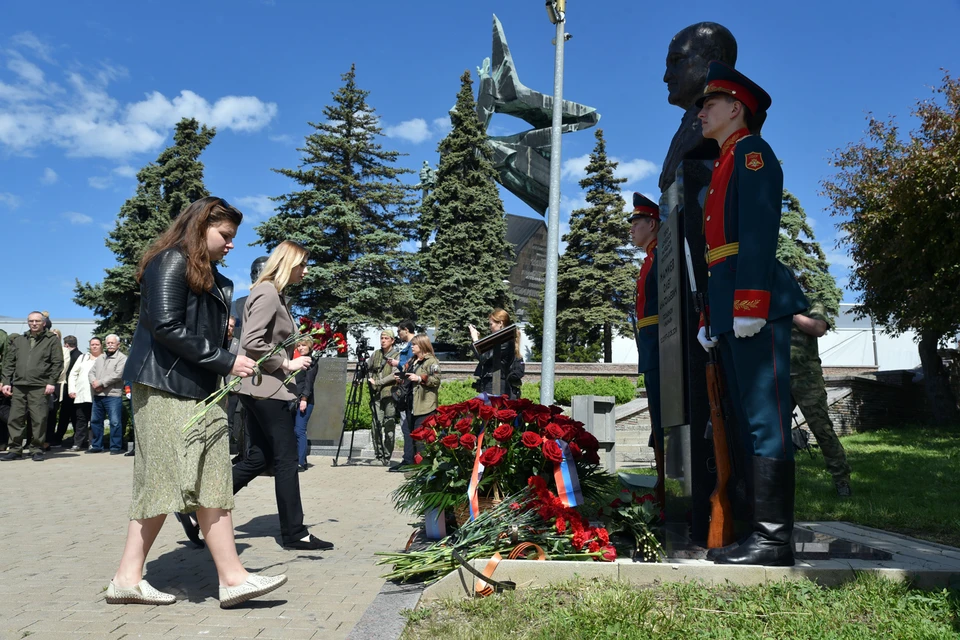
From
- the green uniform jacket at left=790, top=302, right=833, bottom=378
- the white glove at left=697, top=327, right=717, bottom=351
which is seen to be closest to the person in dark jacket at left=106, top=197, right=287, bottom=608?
the white glove at left=697, top=327, right=717, bottom=351

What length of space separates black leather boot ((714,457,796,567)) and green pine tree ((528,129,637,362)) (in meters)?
31.0

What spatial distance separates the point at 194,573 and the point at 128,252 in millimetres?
32916

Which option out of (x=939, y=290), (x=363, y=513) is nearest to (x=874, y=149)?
(x=939, y=290)

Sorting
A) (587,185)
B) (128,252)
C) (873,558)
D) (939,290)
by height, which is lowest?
(873,558)

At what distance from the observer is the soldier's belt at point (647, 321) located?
5.16m

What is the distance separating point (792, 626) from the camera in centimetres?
289

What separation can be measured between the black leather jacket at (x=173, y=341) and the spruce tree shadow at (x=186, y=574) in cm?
108

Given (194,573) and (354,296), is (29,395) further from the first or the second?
(354,296)

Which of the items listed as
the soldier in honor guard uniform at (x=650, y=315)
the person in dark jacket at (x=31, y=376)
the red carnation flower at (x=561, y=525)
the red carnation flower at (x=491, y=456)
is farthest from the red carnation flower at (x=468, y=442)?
the person in dark jacket at (x=31, y=376)

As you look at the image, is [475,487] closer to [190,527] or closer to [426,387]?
[190,527]

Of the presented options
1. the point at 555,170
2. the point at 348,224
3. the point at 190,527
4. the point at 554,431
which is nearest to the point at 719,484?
the point at 554,431

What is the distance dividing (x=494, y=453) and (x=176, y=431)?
5.39ft

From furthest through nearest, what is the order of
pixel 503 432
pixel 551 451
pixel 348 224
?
1. pixel 348 224
2. pixel 503 432
3. pixel 551 451

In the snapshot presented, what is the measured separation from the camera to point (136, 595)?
357 centimetres
